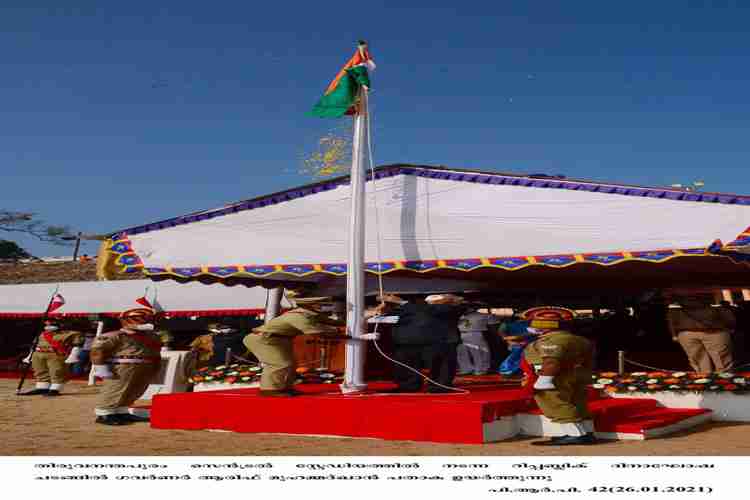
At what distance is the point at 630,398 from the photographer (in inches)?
380

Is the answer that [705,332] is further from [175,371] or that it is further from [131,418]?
[175,371]

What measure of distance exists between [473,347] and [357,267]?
15.3 feet

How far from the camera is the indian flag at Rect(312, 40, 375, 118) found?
870cm

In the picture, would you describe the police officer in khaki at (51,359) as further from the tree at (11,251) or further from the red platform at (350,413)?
the tree at (11,251)

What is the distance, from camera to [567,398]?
7113 mm

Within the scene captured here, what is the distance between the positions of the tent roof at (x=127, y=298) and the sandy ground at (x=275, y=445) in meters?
11.7

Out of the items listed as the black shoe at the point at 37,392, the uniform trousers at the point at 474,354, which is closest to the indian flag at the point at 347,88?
the uniform trousers at the point at 474,354

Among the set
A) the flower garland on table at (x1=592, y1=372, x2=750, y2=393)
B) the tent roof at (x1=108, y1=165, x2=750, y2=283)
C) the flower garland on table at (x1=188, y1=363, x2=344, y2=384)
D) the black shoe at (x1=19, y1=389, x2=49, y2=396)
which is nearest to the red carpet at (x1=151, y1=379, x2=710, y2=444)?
the flower garland on table at (x1=592, y1=372, x2=750, y2=393)

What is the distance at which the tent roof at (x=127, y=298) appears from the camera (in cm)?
2073

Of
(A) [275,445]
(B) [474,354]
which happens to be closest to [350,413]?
(A) [275,445]

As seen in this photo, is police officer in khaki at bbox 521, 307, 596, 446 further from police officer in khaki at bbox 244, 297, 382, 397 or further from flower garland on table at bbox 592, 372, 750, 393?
flower garland on table at bbox 592, 372, 750, 393
